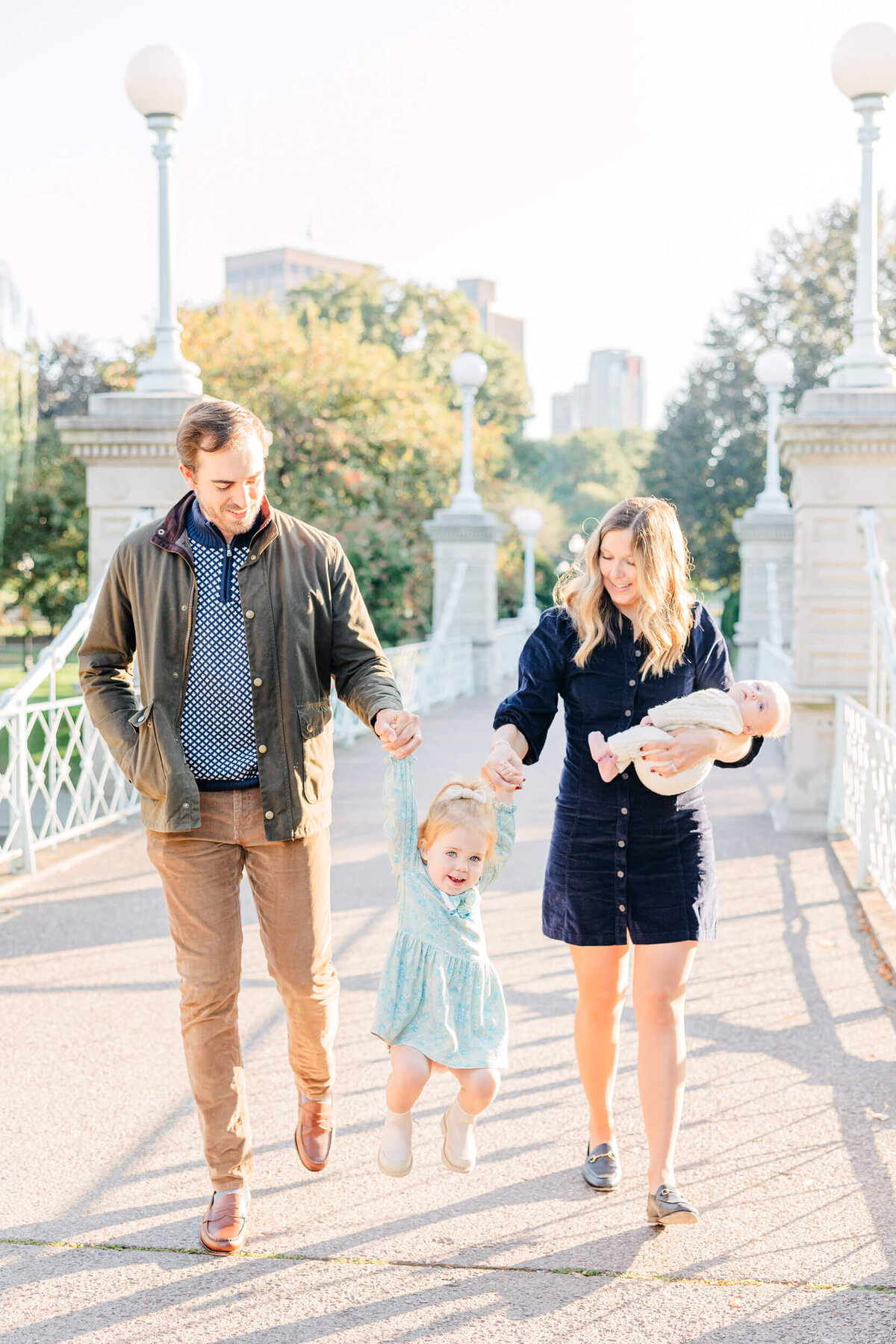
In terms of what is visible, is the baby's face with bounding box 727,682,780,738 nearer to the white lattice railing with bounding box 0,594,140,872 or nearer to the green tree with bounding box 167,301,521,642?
the white lattice railing with bounding box 0,594,140,872

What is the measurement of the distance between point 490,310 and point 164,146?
414 feet

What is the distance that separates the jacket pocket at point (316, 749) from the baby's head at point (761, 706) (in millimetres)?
945

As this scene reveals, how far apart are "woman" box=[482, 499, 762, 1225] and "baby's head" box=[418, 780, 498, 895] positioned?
3.1 inches

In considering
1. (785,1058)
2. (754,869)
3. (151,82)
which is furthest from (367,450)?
(785,1058)

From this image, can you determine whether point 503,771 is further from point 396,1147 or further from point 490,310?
point 490,310

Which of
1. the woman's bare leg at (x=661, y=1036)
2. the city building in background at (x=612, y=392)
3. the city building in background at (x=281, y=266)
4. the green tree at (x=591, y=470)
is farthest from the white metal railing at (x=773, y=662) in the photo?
the city building in background at (x=612, y=392)

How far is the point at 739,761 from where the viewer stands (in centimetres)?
316

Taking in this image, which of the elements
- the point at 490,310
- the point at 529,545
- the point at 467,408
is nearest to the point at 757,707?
the point at 467,408

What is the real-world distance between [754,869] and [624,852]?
4.01 metres

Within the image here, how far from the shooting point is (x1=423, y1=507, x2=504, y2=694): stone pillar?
Answer: 16.9 meters

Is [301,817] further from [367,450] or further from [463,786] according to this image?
[367,450]

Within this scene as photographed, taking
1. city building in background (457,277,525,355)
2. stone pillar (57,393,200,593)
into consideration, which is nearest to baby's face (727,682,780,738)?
stone pillar (57,393,200,593)

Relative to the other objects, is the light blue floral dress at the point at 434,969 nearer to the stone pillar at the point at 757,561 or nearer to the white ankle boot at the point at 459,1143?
the white ankle boot at the point at 459,1143

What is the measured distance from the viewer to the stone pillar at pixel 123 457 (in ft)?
25.1
